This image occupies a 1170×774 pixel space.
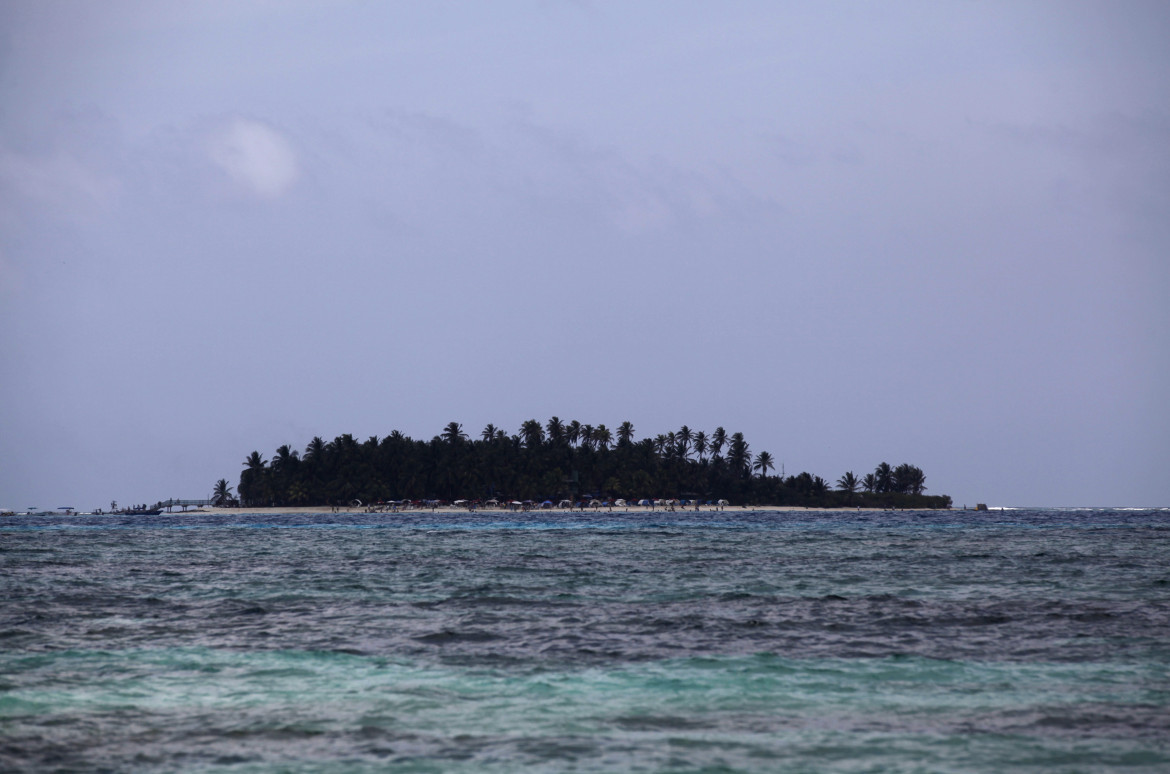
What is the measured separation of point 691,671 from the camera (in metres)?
17.7

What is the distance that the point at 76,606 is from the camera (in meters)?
28.5

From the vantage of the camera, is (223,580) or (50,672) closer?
(50,672)

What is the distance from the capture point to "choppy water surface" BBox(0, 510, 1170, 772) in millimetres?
12328

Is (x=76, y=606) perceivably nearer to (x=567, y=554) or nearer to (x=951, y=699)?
(x=951, y=699)

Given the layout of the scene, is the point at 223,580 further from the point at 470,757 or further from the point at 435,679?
the point at 470,757

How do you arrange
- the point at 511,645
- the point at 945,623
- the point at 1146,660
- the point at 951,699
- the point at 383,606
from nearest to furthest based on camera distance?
the point at 951,699, the point at 1146,660, the point at 511,645, the point at 945,623, the point at 383,606

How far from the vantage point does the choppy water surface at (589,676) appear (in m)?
12.3

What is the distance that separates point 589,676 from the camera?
1725cm

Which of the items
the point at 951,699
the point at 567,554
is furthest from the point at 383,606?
the point at 567,554

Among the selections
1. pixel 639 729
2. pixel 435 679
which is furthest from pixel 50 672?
pixel 639 729

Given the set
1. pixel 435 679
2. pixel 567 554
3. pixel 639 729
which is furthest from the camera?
pixel 567 554

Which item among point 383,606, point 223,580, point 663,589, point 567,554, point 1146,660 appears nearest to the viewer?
point 1146,660

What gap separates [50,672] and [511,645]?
910cm

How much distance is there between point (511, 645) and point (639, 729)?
305 inches
